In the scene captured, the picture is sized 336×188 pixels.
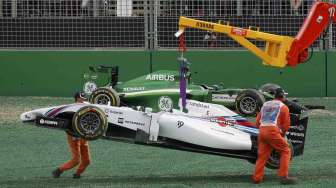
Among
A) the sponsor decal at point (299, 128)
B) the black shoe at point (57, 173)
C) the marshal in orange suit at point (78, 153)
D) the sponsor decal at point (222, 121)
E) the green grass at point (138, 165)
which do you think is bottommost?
the green grass at point (138, 165)

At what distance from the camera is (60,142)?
1986 centimetres

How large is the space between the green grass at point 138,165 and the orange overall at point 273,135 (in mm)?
283

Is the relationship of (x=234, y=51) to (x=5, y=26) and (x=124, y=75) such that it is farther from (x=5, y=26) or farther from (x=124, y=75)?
(x=5, y=26)

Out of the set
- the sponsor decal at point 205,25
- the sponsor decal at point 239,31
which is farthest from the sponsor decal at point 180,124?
the sponsor decal at point 239,31

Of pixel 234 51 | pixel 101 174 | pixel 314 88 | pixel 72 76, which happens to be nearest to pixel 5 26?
pixel 72 76

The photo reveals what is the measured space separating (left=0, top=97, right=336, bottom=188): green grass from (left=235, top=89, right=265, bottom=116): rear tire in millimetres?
1247

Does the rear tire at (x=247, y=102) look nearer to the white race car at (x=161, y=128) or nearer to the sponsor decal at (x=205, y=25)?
the sponsor decal at (x=205, y=25)

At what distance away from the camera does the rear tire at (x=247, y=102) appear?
2061 centimetres

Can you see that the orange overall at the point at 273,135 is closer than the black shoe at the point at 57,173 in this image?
Yes

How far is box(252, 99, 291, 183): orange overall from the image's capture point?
576 inches

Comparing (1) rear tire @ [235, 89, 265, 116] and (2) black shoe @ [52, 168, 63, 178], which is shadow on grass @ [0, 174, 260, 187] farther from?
(1) rear tire @ [235, 89, 265, 116]

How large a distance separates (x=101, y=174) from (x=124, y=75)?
35.5 ft

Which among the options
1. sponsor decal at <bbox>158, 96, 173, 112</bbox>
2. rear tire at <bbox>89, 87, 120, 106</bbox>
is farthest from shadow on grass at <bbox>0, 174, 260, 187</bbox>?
sponsor decal at <bbox>158, 96, 173, 112</bbox>

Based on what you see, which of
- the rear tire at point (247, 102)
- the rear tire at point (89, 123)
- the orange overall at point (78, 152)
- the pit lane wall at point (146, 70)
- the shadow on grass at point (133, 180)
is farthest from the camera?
the pit lane wall at point (146, 70)
